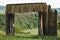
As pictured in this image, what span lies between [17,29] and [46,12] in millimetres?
4807

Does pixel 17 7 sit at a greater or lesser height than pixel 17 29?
greater

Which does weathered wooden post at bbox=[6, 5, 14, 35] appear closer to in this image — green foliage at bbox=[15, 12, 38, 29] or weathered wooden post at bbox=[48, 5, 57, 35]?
weathered wooden post at bbox=[48, 5, 57, 35]

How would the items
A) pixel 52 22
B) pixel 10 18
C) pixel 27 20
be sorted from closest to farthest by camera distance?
pixel 52 22, pixel 10 18, pixel 27 20

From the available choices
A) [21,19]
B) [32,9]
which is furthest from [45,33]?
[21,19]

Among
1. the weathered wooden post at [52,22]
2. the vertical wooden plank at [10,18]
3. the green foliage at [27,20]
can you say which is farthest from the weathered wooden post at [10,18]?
the green foliage at [27,20]

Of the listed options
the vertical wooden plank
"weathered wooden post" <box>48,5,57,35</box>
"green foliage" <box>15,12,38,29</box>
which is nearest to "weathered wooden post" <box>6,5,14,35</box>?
the vertical wooden plank

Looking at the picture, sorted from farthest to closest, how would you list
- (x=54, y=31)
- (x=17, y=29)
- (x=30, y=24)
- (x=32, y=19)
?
(x=32, y=19) → (x=30, y=24) → (x=17, y=29) → (x=54, y=31)

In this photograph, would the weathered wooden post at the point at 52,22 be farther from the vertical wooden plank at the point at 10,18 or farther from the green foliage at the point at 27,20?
the green foliage at the point at 27,20

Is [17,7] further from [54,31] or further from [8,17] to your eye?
[54,31]

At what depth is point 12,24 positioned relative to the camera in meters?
16.2

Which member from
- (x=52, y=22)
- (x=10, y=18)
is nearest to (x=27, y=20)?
(x=10, y=18)

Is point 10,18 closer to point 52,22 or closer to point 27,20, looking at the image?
point 52,22

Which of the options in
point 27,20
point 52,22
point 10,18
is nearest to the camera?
point 52,22

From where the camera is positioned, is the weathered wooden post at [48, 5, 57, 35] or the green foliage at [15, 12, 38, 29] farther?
the green foliage at [15, 12, 38, 29]
